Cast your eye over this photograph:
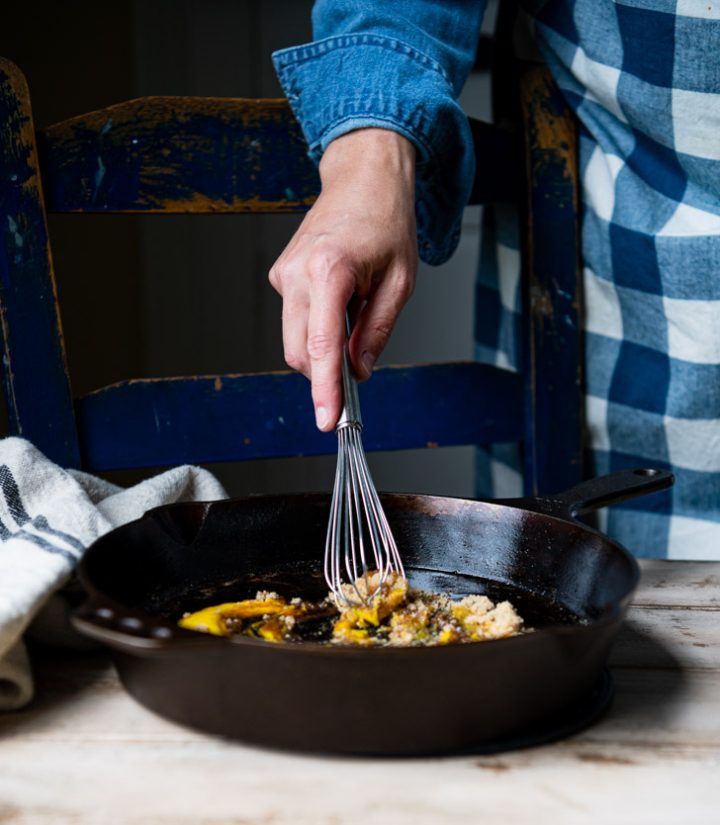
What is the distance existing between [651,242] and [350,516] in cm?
47

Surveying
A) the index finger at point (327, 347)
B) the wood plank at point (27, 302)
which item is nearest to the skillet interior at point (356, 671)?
the index finger at point (327, 347)

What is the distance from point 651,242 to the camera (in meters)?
0.93

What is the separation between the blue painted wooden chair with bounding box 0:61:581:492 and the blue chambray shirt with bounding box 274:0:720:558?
0.04 metres

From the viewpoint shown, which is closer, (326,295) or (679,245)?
(326,295)

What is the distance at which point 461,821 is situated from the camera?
1.32 feet

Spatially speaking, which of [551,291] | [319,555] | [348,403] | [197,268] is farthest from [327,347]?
[197,268]

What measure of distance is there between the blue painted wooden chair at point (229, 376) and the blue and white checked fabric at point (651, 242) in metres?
0.04

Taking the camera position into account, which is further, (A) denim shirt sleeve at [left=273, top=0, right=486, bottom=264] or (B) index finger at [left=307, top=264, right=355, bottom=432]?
(A) denim shirt sleeve at [left=273, top=0, right=486, bottom=264]

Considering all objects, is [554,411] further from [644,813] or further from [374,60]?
[644,813]

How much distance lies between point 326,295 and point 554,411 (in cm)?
43

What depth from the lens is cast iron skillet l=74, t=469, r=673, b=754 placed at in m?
0.41

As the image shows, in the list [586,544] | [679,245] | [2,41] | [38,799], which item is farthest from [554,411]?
[2,41]

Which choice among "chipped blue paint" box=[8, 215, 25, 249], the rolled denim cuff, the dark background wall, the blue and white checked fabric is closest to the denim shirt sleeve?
the rolled denim cuff

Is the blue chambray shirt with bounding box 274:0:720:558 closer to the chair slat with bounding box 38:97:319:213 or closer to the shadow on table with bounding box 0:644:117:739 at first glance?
the chair slat with bounding box 38:97:319:213
